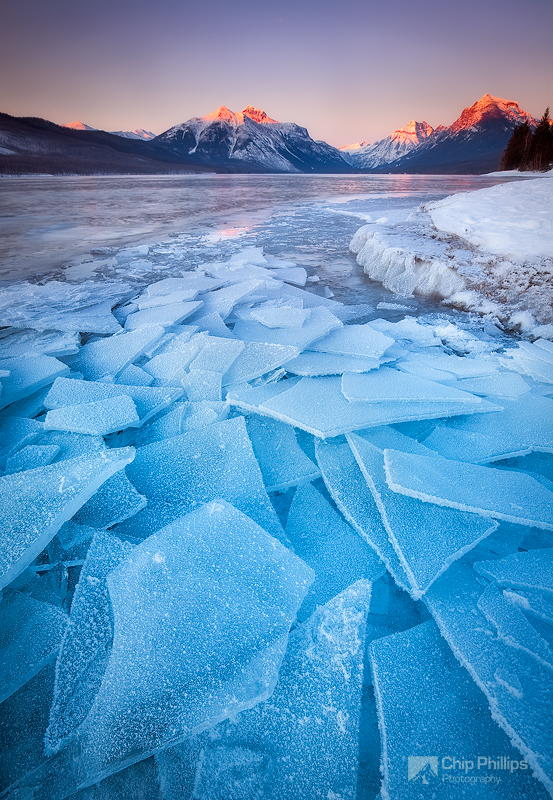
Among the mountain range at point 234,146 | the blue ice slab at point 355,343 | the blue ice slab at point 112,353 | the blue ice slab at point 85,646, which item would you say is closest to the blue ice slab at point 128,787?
the blue ice slab at point 85,646

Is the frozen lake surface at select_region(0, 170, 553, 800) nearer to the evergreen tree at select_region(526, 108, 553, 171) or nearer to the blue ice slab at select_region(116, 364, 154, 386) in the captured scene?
the blue ice slab at select_region(116, 364, 154, 386)

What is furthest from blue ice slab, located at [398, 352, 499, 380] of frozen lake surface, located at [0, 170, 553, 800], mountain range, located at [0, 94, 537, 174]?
mountain range, located at [0, 94, 537, 174]

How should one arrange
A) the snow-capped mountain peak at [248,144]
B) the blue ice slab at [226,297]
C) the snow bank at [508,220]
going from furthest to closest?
the snow-capped mountain peak at [248,144]
the snow bank at [508,220]
the blue ice slab at [226,297]

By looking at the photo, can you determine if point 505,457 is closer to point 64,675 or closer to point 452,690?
point 452,690

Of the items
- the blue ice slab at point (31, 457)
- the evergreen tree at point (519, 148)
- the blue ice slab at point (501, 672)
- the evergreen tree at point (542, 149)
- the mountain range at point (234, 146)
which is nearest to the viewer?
the blue ice slab at point (501, 672)

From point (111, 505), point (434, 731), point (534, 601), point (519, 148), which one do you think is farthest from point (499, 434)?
point (519, 148)

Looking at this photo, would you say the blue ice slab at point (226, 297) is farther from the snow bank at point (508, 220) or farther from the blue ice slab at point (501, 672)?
the snow bank at point (508, 220)
